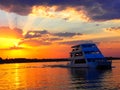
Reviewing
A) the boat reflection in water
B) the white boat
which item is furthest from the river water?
the white boat

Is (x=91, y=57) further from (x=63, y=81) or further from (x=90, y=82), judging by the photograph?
(x=90, y=82)

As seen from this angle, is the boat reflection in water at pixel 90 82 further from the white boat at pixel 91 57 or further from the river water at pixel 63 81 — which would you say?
the white boat at pixel 91 57

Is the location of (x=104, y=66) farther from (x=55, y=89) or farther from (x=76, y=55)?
(x=55, y=89)

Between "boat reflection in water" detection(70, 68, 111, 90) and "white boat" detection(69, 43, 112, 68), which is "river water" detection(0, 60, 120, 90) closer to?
"boat reflection in water" detection(70, 68, 111, 90)

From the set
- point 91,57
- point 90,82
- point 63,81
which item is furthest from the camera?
point 91,57

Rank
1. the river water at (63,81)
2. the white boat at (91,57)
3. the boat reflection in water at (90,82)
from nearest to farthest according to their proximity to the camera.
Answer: the boat reflection in water at (90,82) → the river water at (63,81) → the white boat at (91,57)

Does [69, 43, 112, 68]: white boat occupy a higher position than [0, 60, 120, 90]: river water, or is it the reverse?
[69, 43, 112, 68]: white boat

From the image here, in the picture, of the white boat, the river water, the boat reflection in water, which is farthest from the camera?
the white boat

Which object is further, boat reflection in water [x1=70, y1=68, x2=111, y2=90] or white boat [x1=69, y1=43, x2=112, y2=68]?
white boat [x1=69, y1=43, x2=112, y2=68]

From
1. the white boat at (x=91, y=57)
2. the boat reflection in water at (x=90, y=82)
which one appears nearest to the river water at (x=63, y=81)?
the boat reflection in water at (x=90, y=82)

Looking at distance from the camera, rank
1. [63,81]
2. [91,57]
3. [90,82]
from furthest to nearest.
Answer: [91,57], [63,81], [90,82]

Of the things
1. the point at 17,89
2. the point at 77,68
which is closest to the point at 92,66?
the point at 77,68

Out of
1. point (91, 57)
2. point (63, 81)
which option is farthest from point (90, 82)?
point (91, 57)

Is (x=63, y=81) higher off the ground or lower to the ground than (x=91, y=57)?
lower
